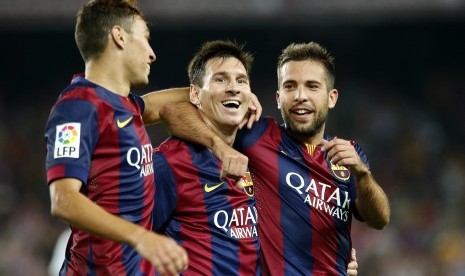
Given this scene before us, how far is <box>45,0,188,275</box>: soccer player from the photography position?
Answer: 3.48m

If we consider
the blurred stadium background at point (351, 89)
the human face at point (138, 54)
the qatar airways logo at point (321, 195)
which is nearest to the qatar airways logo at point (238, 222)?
the qatar airways logo at point (321, 195)

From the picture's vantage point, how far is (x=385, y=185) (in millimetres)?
11891

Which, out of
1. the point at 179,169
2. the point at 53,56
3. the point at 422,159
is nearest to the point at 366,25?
the point at 422,159

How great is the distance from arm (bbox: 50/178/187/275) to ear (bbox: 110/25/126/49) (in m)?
0.70

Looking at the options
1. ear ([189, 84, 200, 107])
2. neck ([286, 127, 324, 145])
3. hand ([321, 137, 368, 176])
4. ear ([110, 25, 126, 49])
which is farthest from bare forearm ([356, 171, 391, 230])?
ear ([110, 25, 126, 49])

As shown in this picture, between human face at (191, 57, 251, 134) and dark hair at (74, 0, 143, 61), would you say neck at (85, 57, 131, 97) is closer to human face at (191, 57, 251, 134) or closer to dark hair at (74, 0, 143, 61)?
dark hair at (74, 0, 143, 61)

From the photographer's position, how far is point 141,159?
3.84 meters

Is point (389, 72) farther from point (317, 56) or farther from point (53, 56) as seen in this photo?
point (317, 56)

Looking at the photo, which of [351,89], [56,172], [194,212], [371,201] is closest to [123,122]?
[56,172]

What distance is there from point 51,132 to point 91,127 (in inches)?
6.4

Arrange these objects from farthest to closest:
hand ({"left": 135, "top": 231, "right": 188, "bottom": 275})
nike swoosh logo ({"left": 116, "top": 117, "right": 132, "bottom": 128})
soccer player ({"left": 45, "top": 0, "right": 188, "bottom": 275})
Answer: nike swoosh logo ({"left": 116, "top": 117, "right": 132, "bottom": 128}) < soccer player ({"left": 45, "top": 0, "right": 188, "bottom": 275}) < hand ({"left": 135, "top": 231, "right": 188, "bottom": 275})

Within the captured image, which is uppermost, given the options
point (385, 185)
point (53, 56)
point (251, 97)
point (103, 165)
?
point (53, 56)

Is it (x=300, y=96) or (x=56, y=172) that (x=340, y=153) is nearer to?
(x=300, y=96)

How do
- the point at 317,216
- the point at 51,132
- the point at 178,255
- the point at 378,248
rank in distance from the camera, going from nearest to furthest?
the point at 178,255 < the point at 51,132 < the point at 317,216 < the point at 378,248
